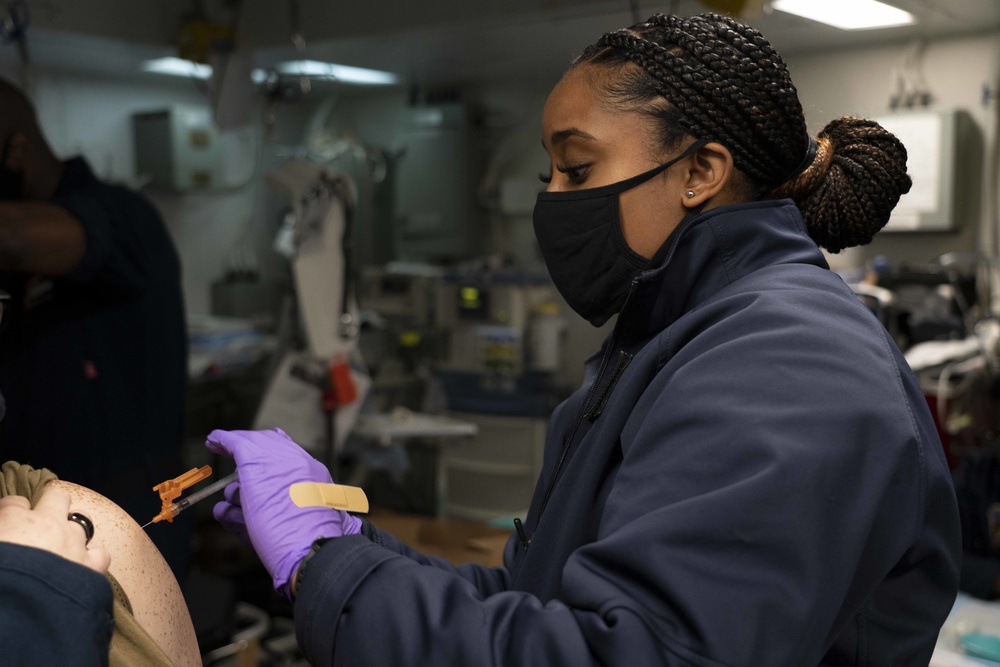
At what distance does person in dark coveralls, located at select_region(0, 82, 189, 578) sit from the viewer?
6.92 feet

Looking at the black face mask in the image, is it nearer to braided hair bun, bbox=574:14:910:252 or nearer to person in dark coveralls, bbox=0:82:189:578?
braided hair bun, bbox=574:14:910:252

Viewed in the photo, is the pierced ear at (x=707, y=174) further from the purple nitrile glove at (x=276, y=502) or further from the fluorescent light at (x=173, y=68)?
the fluorescent light at (x=173, y=68)

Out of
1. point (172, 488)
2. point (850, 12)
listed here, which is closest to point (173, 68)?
point (850, 12)

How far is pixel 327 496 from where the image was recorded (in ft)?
3.16

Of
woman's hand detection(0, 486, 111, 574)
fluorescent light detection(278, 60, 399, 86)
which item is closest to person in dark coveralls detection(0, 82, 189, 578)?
woman's hand detection(0, 486, 111, 574)

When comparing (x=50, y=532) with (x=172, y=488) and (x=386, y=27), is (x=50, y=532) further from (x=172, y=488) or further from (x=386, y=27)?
(x=386, y=27)

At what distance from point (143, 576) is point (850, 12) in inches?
129

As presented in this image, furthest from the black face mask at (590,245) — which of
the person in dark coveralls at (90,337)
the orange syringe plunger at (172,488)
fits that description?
the person in dark coveralls at (90,337)

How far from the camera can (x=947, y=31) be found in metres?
4.03

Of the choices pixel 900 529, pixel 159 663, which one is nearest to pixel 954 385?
pixel 900 529

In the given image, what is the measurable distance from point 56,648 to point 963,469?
2.50 m

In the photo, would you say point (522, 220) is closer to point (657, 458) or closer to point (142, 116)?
point (142, 116)

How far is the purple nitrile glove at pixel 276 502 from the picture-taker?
92 cm

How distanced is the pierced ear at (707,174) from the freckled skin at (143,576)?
789 millimetres
